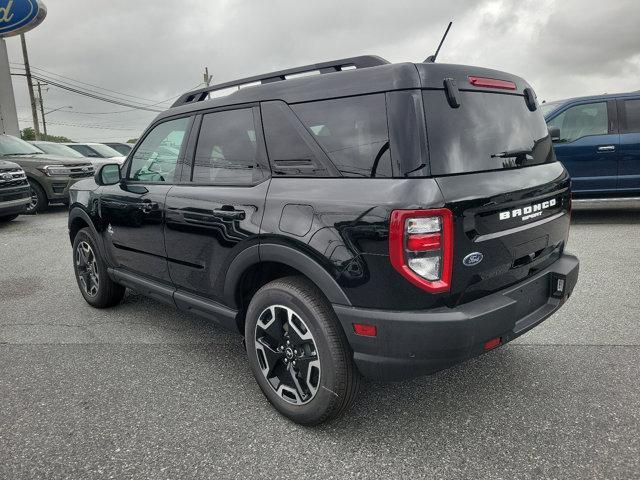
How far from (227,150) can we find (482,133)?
1436 millimetres

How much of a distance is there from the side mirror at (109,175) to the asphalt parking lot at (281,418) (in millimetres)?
1186

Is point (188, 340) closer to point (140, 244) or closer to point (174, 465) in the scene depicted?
point (140, 244)

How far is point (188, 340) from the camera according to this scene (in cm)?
359

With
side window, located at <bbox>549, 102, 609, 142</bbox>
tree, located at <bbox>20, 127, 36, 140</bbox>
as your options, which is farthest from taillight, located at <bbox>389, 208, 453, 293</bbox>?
tree, located at <bbox>20, 127, 36, 140</bbox>

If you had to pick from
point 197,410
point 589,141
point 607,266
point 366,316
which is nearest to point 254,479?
point 197,410

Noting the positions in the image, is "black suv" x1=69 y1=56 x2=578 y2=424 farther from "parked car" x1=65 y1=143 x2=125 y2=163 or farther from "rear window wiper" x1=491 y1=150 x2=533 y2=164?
"parked car" x1=65 y1=143 x2=125 y2=163

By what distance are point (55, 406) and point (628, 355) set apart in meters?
3.54

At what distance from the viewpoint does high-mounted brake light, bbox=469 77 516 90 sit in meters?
2.31

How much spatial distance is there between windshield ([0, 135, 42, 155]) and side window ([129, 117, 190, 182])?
29.1 ft

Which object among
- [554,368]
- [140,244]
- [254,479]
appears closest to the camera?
[254,479]

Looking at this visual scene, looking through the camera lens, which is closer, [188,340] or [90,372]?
[90,372]

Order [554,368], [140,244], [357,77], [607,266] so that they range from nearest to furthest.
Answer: [357,77]
[554,368]
[140,244]
[607,266]

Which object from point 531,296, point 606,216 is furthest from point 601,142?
point 531,296

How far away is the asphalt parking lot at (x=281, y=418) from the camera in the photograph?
2.14m
